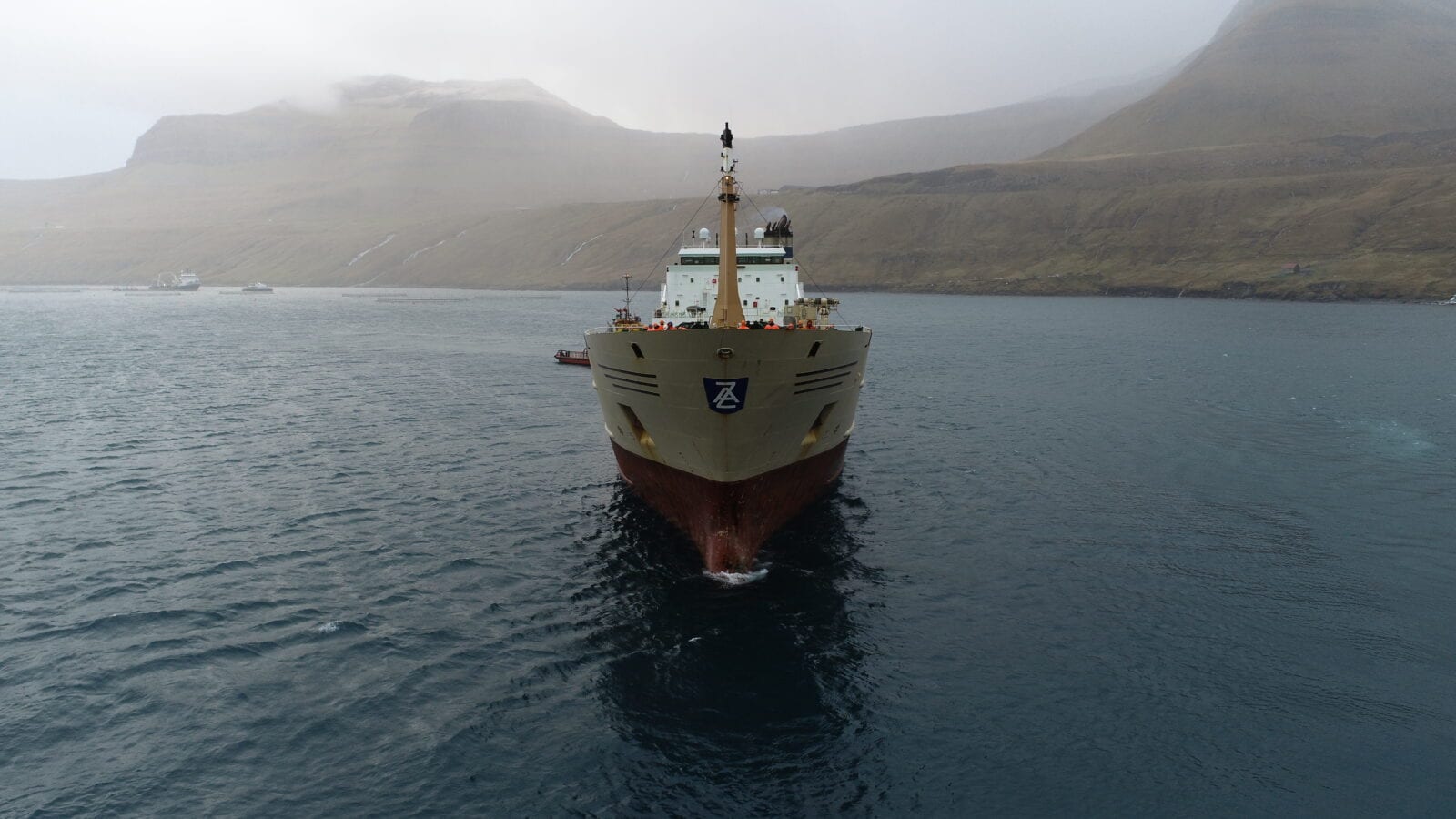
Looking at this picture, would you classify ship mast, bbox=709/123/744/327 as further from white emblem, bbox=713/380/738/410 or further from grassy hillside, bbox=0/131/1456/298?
grassy hillside, bbox=0/131/1456/298

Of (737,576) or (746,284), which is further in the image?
(746,284)

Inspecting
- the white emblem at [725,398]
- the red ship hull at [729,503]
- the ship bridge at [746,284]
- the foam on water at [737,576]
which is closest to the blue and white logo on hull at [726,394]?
the white emblem at [725,398]

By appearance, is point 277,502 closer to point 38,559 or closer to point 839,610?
point 38,559

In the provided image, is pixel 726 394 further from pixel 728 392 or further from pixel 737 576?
pixel 737 576

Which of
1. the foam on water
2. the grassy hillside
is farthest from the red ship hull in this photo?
the grassy hillside

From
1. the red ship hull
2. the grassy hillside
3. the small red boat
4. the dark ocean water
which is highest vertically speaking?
the grassy hillside

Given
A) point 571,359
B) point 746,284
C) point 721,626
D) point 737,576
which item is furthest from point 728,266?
point 571,359
